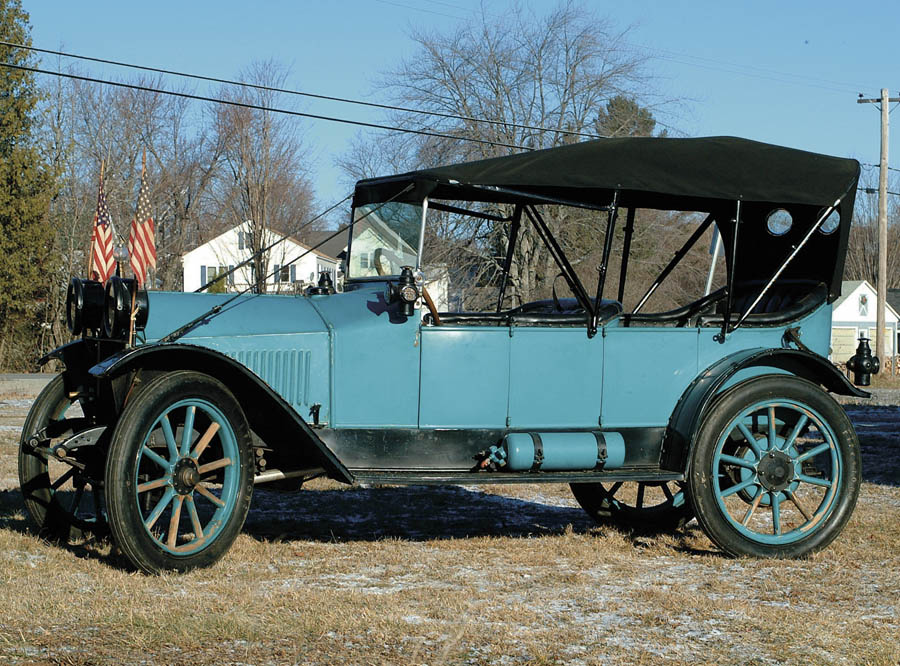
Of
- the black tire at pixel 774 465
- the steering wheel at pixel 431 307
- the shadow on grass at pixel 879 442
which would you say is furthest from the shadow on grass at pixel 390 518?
the shadow on grass at pixel 879 442

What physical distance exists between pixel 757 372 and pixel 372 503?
3076 mm

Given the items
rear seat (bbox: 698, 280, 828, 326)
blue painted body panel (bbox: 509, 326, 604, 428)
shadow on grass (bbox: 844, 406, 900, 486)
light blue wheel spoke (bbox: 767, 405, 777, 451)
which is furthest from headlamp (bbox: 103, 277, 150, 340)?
shadow on grass (bbox: 844, 406, 900, 486)

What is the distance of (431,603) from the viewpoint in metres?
4.70

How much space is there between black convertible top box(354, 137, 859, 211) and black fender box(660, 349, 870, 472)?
916 mm

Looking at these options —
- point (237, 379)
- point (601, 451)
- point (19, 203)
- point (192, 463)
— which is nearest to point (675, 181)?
point (601, 451)

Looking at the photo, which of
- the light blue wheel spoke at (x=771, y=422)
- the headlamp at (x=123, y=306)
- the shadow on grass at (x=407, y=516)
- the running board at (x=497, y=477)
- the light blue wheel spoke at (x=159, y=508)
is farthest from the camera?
the shadow on grass at (x=407, y=516)

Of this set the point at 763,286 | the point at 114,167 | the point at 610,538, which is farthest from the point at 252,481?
the point at 114,167

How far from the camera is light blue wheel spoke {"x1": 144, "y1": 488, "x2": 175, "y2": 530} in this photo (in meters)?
4.96

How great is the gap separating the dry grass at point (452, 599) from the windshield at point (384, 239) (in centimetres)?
169

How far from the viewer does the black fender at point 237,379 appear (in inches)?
196

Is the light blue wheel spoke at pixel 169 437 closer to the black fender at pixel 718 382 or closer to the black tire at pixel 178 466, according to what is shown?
the black tire at pixel 178 466

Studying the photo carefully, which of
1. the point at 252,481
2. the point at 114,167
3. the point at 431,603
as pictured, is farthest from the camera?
the point at 114,167

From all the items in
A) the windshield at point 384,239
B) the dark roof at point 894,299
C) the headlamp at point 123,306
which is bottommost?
the headlamp at point 123,306

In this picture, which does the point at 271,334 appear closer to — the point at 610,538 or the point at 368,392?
the point at 368,392
